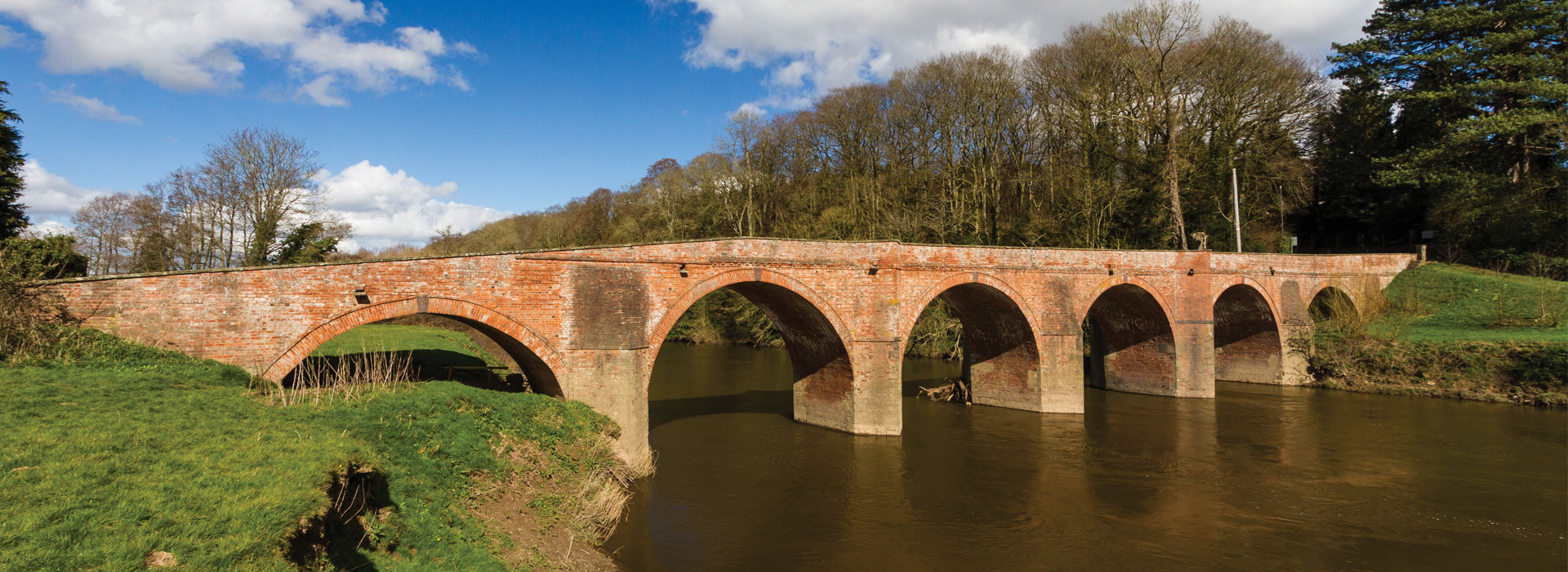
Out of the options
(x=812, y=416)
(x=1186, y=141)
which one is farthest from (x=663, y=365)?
(x=1186, y=141)

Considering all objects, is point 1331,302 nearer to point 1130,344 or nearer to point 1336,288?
point 1336,288

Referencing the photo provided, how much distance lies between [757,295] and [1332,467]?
13486 mm

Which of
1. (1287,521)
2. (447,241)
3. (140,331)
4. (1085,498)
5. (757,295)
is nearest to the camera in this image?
(140,331)

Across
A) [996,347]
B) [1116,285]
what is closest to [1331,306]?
[1116,285]

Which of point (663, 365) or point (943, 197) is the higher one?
point (943, 197)

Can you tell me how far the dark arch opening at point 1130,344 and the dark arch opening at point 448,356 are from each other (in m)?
16.5

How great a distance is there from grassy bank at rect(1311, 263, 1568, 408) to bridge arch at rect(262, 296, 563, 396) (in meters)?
26.4

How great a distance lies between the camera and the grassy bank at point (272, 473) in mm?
5281

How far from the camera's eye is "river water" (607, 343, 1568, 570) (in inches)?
432

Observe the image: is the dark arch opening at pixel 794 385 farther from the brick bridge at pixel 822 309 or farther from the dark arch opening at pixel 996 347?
the dark arch opening at pixel 996 347

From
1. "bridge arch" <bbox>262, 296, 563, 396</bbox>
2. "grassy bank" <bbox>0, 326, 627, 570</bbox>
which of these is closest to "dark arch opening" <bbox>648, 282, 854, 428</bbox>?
"bridge arch" <bbox>262, 296, 563, 396</bbox>

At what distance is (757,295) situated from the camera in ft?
58.6

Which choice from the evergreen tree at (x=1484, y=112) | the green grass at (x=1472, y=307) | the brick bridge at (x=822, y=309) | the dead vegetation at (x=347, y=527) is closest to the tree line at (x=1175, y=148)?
the evergreen tree at (x=1484, y=112)

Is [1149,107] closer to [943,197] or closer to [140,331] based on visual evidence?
[943,197]
